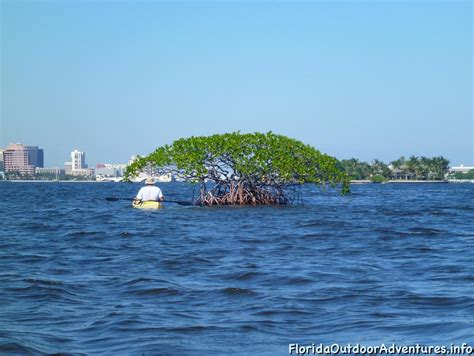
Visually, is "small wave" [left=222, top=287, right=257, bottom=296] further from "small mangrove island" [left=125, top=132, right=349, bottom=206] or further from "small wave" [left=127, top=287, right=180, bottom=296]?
"small mangrove island" [left=125, top=132, right=349, bottom=206]

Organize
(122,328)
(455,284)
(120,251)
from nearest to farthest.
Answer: (122,328), (455,284), (120,251)

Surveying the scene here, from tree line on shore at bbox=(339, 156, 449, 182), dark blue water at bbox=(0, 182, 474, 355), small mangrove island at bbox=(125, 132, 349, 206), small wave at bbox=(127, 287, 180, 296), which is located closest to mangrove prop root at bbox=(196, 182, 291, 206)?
small mangrove island at bbox=(125, 132, 349, 206)

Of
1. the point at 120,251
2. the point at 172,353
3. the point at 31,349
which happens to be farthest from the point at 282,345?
the point at 120,251

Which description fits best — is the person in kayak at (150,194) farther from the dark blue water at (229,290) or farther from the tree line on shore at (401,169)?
the tree line on shore at (401,169)

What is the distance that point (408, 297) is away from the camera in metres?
10.6

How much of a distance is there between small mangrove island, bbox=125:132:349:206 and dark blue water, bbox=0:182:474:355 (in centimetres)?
1276

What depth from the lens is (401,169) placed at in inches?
6196

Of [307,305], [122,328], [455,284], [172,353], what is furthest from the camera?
[455,284]

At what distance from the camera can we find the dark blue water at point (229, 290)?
834cm

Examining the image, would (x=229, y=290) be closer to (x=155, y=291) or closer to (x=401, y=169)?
(x=155, y=291)

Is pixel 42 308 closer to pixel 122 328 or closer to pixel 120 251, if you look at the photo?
pixel 122 328

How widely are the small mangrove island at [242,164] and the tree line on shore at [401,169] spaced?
119047 millimetres

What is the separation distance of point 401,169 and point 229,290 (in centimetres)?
15017

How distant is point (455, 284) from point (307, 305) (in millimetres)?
2994
